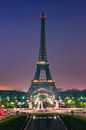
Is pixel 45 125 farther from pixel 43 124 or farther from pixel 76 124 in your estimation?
pixel 76 124

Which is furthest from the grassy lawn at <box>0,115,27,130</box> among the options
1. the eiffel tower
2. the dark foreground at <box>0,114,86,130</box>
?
the eiffel tower

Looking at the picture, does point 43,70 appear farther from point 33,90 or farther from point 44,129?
point 44,129

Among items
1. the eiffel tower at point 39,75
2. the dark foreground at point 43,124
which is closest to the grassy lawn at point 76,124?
the dark foreground at point 43,124

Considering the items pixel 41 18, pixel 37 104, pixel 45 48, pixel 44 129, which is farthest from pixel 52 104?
pixel 44 129

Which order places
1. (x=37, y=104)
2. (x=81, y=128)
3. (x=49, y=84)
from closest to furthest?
(x=81, y=128) → (x=37, y=104) → (x=49, y=84)

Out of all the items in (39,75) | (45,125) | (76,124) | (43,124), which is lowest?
(76,124)

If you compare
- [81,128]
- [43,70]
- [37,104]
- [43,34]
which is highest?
[43,34]

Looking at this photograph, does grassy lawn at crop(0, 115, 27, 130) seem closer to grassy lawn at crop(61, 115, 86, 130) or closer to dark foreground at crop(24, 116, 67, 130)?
dark foreground at crop(24, 116, 67, 130)

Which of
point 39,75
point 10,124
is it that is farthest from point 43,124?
point 39,75
